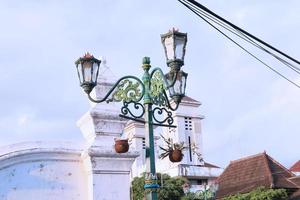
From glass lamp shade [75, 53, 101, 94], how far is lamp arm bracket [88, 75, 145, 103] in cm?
19

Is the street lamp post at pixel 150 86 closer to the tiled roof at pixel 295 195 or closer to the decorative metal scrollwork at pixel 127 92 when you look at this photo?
the decorative metal scrollwork at pixel 127 92

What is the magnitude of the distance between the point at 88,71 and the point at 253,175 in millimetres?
21817

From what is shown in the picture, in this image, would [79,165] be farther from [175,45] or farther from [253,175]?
[253,175]

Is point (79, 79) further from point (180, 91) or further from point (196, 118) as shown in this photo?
point (196, 118)

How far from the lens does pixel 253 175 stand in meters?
26.3

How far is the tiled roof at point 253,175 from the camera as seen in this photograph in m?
24.8

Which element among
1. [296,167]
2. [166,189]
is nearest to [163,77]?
[166,189]

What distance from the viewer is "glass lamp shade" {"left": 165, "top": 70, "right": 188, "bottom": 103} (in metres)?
5.93

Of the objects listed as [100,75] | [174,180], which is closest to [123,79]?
[100,75]

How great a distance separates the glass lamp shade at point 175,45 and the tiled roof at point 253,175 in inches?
763

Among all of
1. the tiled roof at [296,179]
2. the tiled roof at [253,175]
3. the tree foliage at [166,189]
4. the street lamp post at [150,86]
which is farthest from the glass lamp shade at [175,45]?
the tree foliage at [166,189]

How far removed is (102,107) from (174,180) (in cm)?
2326

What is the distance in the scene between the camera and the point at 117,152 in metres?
5.58

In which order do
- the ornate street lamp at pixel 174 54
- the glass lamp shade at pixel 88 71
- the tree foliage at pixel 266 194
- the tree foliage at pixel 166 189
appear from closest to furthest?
1. the glass lamp shade at pixel 88 71
2. the ornate street lamp at pixel 174 54
3. the tree foliage at pixel 266 194
4. the tree foliage at pixel 166 189
